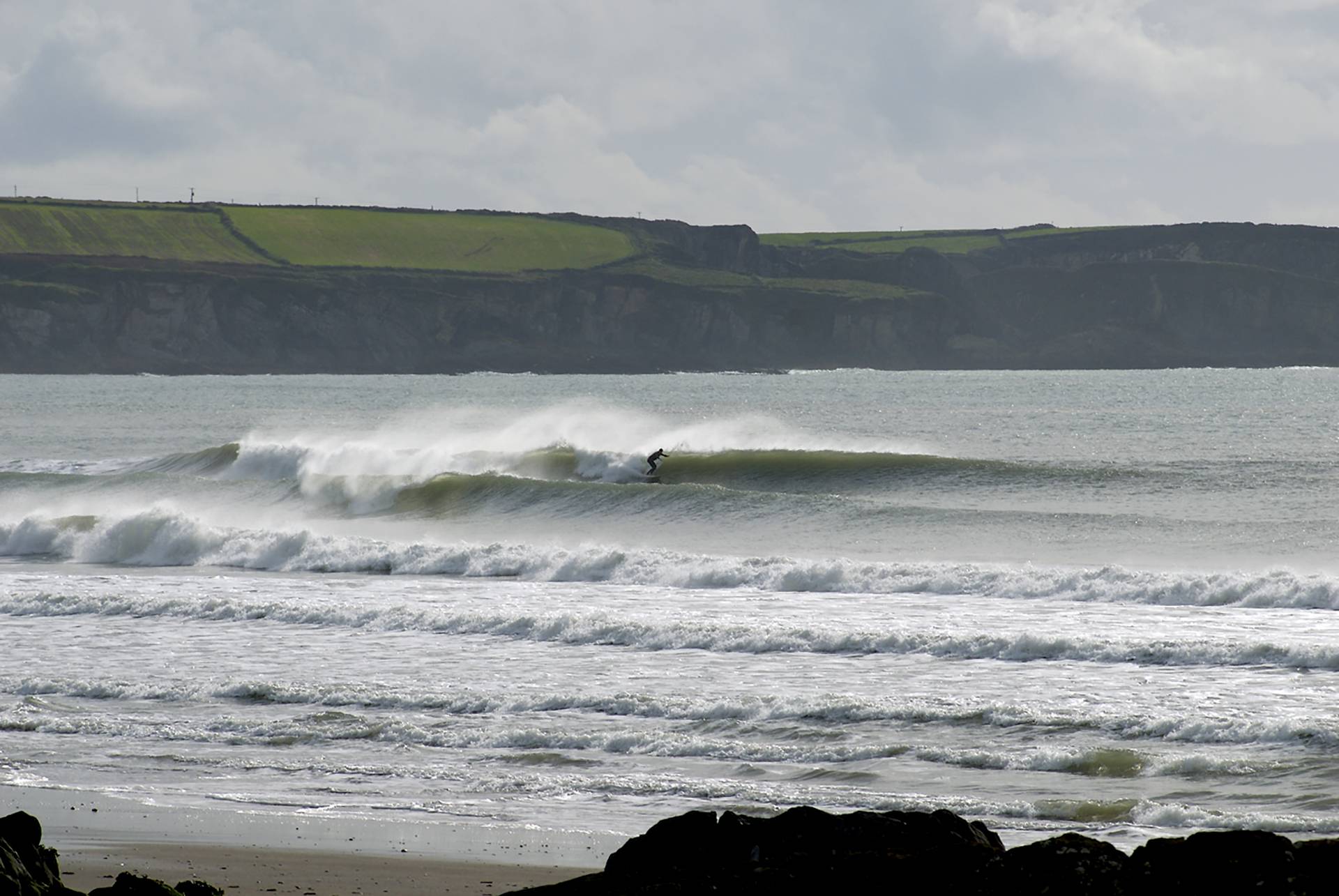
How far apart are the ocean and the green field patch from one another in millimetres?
107828

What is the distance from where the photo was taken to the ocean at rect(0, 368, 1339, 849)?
29.8 feet

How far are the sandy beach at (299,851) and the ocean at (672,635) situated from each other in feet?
0.88

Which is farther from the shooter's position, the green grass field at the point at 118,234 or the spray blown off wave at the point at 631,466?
the green grass field at the point at 118,234

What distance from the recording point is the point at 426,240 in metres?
149

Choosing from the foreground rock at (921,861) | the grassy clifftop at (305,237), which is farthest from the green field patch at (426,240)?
the foreground rock at (921,861)

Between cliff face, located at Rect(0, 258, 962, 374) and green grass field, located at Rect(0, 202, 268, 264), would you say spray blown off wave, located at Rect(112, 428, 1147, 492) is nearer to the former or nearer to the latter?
cliff face, located at Rect(0, 258, 962, 374)

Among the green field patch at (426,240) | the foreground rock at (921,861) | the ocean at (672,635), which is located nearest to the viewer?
the foreground rock at (921,861)

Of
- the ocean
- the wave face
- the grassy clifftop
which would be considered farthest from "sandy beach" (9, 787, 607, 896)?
the grassy clifftop

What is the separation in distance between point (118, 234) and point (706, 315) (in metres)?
55.4

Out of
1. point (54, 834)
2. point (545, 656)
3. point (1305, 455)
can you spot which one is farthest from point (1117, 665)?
point (1305, 455)

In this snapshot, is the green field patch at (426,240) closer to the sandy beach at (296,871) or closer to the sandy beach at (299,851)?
the sandy beach at (299,851)

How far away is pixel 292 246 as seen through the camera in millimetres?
142375

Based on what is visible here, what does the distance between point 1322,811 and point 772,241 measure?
545 ft

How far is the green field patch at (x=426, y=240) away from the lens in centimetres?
14125
